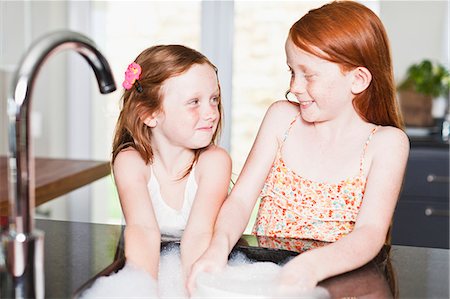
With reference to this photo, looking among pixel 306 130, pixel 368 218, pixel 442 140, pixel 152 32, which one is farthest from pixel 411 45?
pixel 368 218

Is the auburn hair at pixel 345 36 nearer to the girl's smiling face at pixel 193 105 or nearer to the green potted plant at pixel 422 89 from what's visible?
the girl's smiling face at pixel 193 105

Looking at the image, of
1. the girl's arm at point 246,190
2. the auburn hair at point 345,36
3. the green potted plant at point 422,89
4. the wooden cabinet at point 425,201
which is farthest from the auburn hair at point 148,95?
the green potted plant at point 422,89

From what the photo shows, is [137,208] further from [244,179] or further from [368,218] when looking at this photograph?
[368,218]

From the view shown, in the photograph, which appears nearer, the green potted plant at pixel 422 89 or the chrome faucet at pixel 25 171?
the chrome faucet at pixel 25 171

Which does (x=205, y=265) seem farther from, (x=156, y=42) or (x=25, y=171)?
(x=156, y=42)

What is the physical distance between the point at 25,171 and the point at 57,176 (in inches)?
50.7

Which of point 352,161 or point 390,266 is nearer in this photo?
point 390,266

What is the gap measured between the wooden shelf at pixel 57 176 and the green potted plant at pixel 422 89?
184 cm

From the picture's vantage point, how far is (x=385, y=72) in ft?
4.50

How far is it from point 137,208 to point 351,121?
49 cm

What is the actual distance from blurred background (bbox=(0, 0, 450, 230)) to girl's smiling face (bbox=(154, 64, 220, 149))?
6.85ft

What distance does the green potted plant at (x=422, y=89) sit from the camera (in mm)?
3412

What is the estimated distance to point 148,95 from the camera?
1.42 m

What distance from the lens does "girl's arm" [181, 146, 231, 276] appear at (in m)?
1.18
